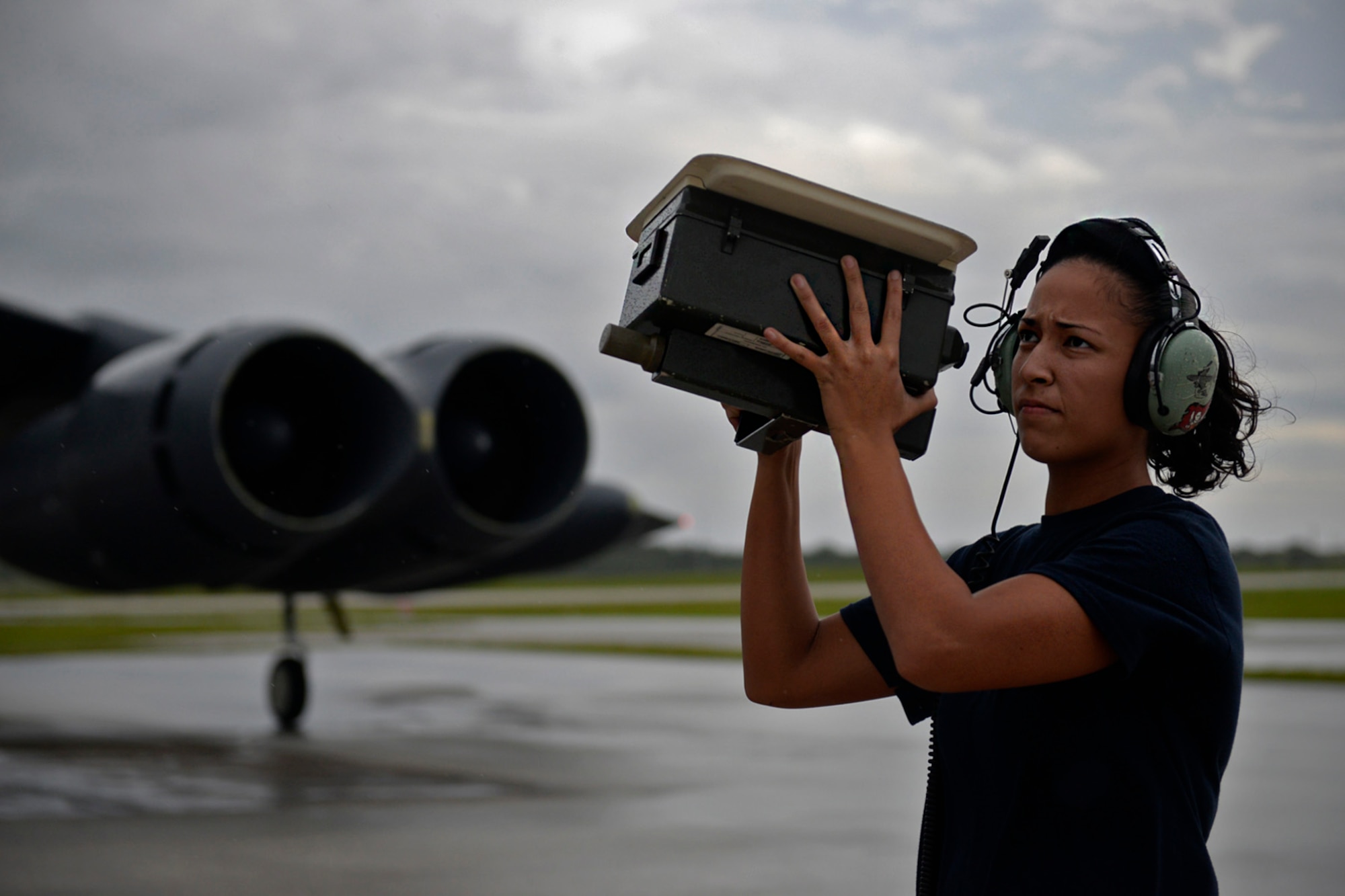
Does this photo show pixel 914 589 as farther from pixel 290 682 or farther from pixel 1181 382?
pixel 290 682

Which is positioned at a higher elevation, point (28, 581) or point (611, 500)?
point (611, 500)

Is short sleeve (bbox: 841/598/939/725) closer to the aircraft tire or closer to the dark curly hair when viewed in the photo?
the dark curly hair

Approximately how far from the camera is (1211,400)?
1210mm

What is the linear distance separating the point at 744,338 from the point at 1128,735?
19.1 inches

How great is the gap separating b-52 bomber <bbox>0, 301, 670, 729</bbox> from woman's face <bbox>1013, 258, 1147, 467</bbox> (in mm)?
4170

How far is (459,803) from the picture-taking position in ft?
15.6

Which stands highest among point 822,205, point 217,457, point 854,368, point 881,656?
point 217,457

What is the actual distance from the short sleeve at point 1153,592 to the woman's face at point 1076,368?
0.11 metres

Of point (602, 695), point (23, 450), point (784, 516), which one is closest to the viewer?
point (784, 516)

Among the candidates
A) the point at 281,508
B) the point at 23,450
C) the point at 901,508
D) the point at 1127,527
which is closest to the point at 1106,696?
the point at 1127,527

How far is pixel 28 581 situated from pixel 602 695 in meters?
3.75

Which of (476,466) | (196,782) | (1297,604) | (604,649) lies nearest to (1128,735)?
(196,782)

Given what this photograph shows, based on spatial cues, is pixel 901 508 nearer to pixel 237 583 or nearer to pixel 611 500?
pixel 237 583

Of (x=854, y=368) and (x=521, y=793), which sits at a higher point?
(x=854, y=368)
